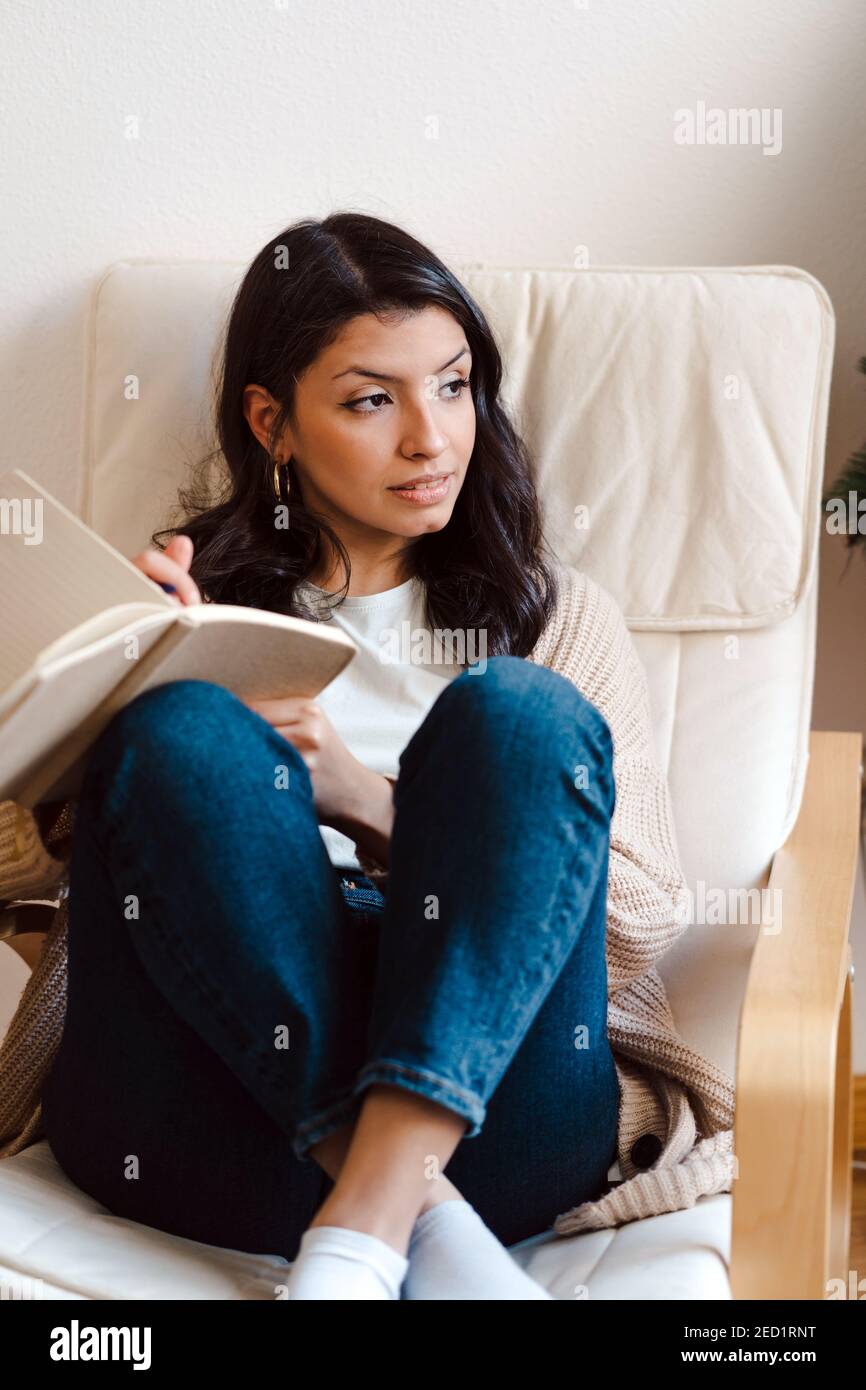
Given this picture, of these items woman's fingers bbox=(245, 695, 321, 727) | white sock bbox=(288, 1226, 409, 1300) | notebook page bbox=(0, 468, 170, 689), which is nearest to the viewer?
white sock bbox=(288, 1226, 409, 1300)

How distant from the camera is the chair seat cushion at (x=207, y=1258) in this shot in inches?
34.4

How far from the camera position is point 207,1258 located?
0.93 metres

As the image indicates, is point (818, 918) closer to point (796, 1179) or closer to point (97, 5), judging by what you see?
point (796, 1179)

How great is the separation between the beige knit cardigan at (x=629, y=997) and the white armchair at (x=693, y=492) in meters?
0.07

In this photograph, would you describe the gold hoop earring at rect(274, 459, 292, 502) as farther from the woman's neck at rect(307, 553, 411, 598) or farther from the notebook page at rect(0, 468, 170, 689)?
the notebook page at rect(0, 468, 170, 689)

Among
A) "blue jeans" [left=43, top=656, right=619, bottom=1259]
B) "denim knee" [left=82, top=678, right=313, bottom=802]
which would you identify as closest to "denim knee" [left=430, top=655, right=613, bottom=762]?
"blue jeans" [left=43, top=656, right=619, bottom=1259]

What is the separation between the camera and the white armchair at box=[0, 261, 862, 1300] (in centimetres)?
123

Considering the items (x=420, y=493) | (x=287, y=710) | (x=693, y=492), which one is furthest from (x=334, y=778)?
(x=693, y=492)

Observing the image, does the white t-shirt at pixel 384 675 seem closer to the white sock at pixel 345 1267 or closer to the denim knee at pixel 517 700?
the denim knee at pixel 517 700

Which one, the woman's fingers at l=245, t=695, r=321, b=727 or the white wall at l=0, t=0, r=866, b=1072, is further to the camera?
the white wall at l=0, t=0, r=866, b=1072

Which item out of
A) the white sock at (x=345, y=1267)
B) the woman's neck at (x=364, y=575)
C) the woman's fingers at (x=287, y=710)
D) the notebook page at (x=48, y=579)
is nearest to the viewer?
the white sock at (x=345, y=1267)

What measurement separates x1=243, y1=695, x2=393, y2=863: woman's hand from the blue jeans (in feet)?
0.27

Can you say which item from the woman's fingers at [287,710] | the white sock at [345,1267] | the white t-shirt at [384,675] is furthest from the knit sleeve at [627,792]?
the white sock at [345,1267]
